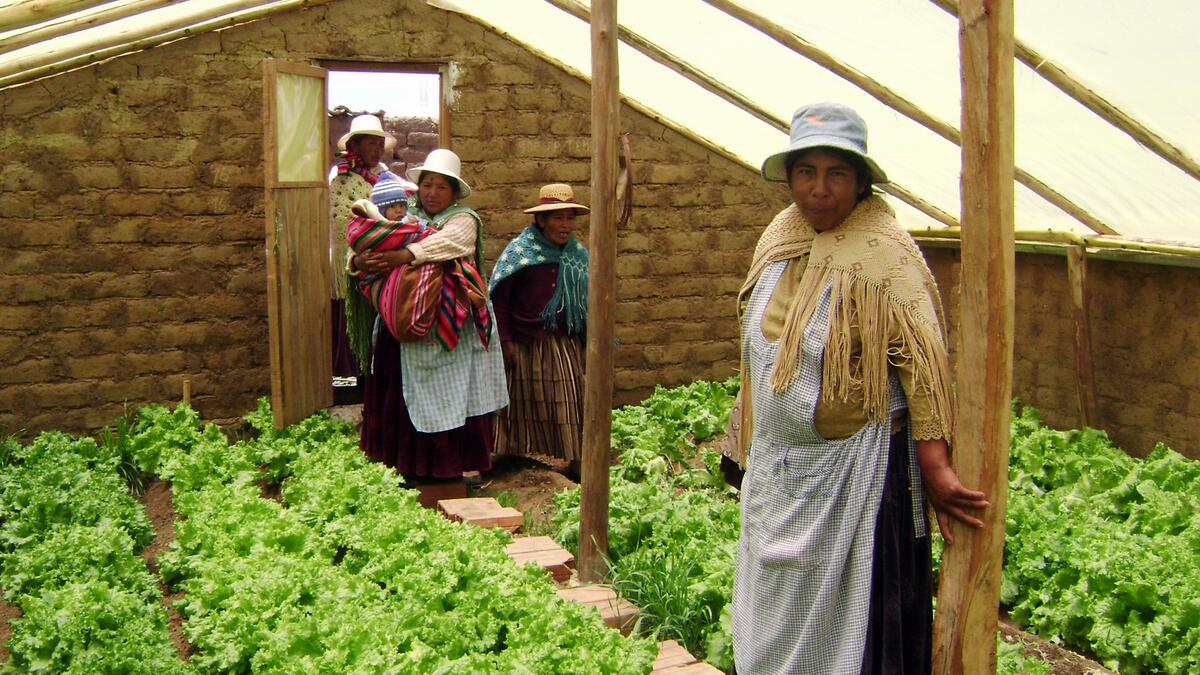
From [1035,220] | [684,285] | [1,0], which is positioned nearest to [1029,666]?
[1035,220]

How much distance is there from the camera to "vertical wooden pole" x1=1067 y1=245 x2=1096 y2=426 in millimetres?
7199

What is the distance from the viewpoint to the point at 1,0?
4902mm

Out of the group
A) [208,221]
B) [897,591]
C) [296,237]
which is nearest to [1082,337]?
[897,591]

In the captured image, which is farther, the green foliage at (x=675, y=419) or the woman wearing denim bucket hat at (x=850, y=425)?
the green foliage at (x=675, y=419)

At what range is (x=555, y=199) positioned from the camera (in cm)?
778

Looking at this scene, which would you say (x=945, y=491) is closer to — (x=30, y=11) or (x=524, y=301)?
(x=30, y=11)

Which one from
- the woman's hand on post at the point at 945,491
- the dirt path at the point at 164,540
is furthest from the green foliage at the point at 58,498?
the woman's hand on post at the point at 945,491

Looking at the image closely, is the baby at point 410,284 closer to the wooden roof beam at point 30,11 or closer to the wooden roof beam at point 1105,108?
the wooden roof beam at point 30,11

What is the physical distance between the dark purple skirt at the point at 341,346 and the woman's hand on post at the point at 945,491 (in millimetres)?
6436

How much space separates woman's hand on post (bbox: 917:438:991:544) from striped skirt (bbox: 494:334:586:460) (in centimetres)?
478

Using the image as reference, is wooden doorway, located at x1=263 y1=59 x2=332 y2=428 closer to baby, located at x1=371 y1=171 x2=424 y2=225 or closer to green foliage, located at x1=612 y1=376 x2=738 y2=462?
baby, located at x1=371 y1=171 x2=424 y2=225

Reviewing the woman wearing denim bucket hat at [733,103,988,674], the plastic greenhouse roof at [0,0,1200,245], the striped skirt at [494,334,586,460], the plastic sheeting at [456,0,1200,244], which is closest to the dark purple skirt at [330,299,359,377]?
the striped skirt at [494,334,586,460]

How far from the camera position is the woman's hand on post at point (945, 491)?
3.00 m

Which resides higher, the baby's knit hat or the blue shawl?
the baby's knit hat
